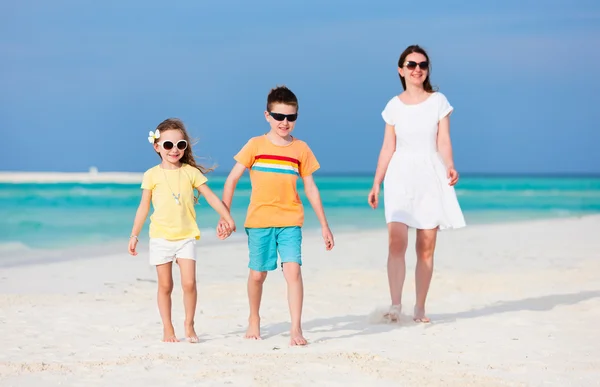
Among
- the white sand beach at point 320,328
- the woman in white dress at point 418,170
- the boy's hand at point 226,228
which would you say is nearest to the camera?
the white sand beach at point 320,328

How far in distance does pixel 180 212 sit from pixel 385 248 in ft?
23.8

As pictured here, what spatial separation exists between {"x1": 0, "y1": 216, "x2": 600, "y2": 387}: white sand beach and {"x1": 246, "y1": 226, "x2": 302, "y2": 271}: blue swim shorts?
0.53 meters

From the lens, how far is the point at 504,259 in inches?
423

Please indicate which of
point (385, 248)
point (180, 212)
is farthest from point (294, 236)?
point (385, 248)

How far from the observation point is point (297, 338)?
5402 millimetres

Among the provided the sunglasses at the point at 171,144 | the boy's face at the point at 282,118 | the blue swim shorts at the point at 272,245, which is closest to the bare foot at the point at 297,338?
the blue swim shorts at the point at 272,245

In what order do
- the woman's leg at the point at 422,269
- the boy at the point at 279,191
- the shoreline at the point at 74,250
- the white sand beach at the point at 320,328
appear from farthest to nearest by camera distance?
the shoreline at the point at 74,250 < the woman's leg at the point at 422,269 < the boy at the point at 279,191 < the white sand beach at the point at 320,328

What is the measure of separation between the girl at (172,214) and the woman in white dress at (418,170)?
136 cm

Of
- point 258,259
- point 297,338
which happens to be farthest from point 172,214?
point 297,338

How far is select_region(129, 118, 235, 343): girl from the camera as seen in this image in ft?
17.6

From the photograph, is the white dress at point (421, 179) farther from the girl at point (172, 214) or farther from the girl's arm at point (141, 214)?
the girl's arm at point (141, 214)

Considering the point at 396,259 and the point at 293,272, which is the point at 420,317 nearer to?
the point at 396,259

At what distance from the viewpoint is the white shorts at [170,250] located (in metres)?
5.39

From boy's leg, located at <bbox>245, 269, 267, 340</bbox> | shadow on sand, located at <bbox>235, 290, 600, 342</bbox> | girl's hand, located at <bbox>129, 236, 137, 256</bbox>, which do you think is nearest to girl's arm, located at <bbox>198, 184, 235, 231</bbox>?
boy's leg, located at <bbox>245, 269, 267, 340</bbox>
